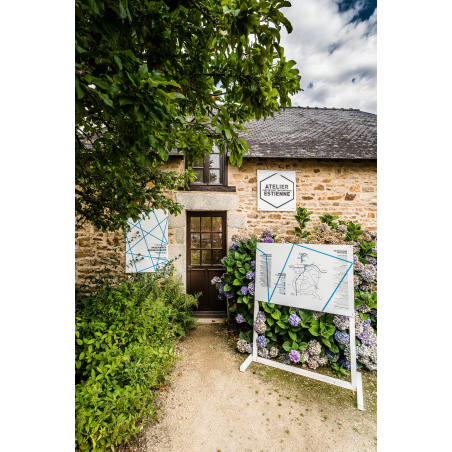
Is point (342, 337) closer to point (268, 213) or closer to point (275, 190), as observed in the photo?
point (268, 213)

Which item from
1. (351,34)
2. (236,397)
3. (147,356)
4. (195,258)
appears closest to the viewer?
(147,356)

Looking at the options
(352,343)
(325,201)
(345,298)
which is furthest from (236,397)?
(325,201)

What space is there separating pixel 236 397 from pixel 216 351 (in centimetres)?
97

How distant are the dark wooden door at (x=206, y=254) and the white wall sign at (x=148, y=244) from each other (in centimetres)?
56

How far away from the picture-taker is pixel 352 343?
2.41m

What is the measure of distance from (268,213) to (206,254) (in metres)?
1.65

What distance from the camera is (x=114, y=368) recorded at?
172 centimetres

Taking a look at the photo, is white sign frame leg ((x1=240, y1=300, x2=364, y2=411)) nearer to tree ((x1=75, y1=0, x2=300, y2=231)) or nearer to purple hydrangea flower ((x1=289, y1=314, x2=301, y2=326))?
purple hydrangea flower ((x1=289, y1=314, x2=301, y2=326))

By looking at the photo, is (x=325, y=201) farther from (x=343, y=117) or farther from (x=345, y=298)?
(x=343, y=117)

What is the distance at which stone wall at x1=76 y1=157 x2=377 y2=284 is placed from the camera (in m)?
4.25

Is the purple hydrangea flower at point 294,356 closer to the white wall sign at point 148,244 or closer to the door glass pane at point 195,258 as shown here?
the door glass pane at point 195,258

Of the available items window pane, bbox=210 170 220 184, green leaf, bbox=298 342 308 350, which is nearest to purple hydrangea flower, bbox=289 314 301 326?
green leaf, bbox=298 342 308 350

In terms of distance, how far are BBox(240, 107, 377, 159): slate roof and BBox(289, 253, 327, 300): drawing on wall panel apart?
2.30 m

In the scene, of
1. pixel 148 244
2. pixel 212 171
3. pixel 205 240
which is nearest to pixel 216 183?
pixel 212 171
